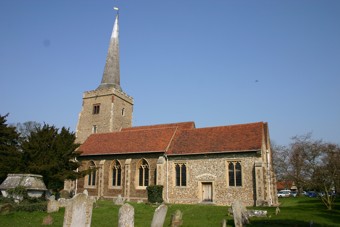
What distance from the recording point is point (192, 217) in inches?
656

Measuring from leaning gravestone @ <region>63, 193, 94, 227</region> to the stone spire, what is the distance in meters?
34.7

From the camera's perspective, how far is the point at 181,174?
2598cm

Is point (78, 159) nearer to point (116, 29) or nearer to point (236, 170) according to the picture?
point (236, 170)

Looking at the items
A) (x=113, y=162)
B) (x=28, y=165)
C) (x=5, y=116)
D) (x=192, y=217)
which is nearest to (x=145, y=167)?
(x=113, y=162)

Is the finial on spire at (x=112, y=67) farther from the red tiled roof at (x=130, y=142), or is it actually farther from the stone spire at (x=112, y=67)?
the red tiled roof at (x=130, y=142)

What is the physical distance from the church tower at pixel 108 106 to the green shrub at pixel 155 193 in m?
15.8

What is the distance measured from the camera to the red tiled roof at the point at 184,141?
81.4 ft

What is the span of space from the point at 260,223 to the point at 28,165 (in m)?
16.6

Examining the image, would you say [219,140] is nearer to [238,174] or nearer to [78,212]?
[238,174]

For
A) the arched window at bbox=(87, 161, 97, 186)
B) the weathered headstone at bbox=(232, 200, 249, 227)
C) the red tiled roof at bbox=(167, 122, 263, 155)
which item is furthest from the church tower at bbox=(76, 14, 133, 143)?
the weathered headstone at bbox=(232, 200, 249, 227)

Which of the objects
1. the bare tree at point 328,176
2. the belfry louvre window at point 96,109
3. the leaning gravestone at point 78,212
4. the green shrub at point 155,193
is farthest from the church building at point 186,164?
the leaning gravestone at point 78,212

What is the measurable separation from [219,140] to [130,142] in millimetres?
9042

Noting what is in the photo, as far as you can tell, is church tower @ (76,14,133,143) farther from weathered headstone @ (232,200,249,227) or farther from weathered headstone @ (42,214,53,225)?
weathered headstone @ (232,200,249,227)

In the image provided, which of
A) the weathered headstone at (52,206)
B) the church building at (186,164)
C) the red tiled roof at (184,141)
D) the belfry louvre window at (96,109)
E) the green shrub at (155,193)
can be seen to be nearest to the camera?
the weathered headstone at (52,206)
